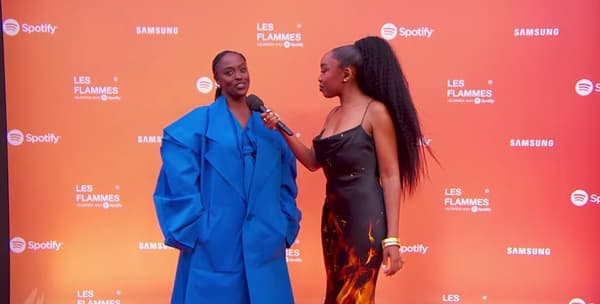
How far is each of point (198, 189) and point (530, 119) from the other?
2.09 metres

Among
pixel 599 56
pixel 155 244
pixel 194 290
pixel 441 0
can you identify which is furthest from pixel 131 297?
pixel 599 56

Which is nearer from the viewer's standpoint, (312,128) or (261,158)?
(261,158)

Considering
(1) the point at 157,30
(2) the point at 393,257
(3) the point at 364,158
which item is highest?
(1) the point at 157,30

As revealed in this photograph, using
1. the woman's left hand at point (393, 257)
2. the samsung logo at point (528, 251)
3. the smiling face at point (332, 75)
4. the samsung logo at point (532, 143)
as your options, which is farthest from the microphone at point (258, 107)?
the samsung logo at point (528, 251)

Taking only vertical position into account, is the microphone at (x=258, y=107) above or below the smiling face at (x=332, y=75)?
below

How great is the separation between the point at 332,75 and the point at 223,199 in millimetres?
690

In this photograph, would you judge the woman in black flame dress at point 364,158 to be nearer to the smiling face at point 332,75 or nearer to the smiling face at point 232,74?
the smiling face at point 332,75

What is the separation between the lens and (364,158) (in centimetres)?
213

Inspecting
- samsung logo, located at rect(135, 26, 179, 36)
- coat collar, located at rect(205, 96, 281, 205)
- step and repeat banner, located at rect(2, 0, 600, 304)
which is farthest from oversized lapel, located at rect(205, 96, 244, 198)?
samsung logo, located at rect(135, 26, 179, 36)

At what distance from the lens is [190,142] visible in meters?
2.08

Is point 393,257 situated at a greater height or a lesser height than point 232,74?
lesser

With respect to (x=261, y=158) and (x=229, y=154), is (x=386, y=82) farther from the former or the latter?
(x=229, y=154)

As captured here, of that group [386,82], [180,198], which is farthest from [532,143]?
[180,198]

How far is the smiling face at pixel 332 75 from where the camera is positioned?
2.20m
